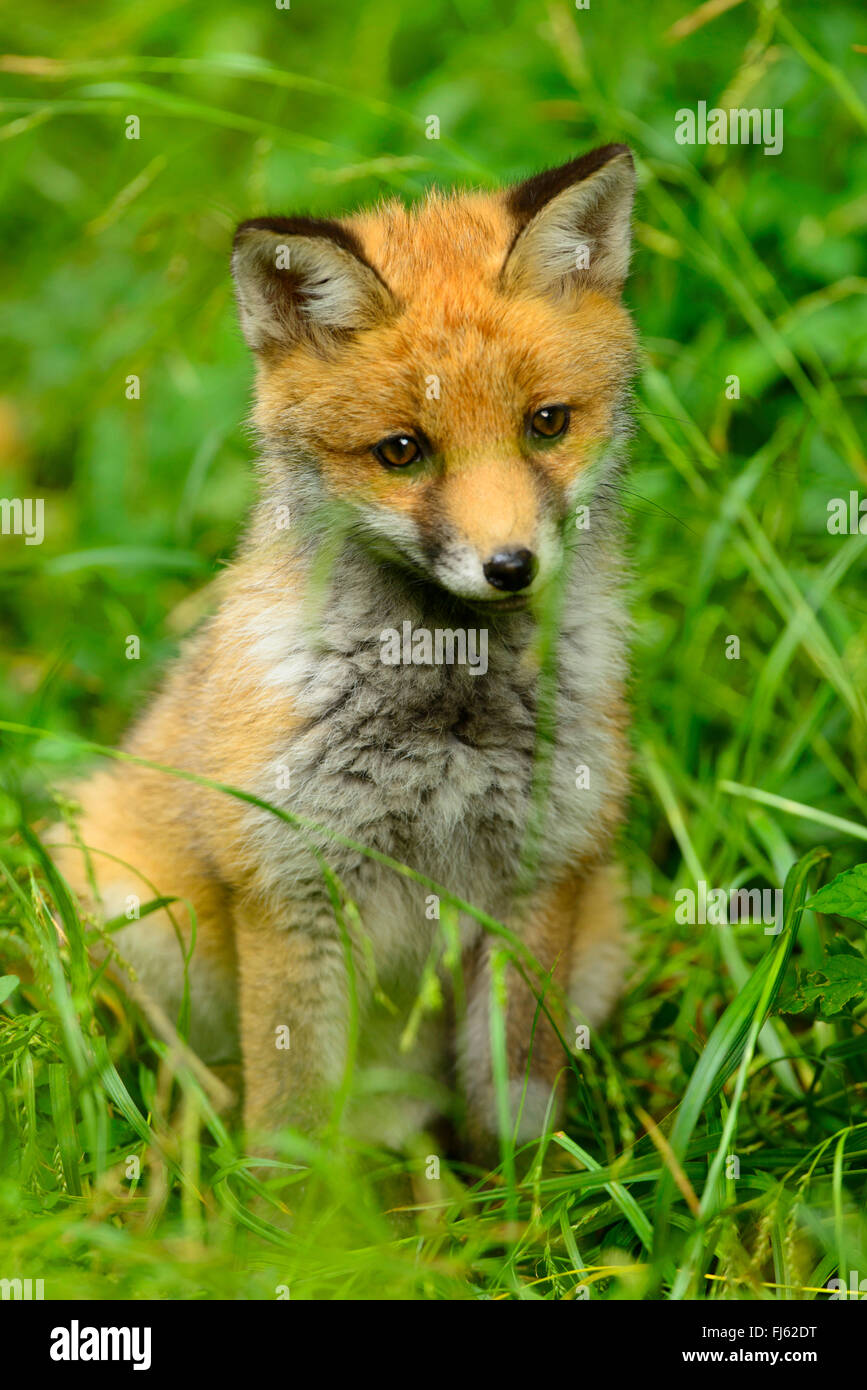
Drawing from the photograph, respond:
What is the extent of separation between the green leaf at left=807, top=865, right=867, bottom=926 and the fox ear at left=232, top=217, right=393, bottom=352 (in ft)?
5.93

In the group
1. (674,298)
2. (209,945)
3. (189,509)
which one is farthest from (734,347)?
(209,945)

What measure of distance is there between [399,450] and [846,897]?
154 cm

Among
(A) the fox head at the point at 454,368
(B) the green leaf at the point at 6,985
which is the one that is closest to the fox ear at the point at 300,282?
(A) the fox head at the point at 454,368

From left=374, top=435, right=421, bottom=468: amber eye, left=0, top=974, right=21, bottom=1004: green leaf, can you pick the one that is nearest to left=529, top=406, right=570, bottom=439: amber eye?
left=374, top=435, right=421, bottom=468: amber eye

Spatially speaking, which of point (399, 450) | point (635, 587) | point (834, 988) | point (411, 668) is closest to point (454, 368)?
point (399, 450)

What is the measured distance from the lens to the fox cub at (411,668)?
3252 millimetres

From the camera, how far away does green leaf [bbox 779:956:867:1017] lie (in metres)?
3.28

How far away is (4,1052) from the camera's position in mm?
3422

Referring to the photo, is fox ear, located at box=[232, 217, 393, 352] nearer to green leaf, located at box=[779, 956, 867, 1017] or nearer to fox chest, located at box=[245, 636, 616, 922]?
fox chest, located at box=[245, 636, 616, 922]

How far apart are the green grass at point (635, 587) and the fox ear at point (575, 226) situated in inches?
19.7

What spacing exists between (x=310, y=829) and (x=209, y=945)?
0.73 metres

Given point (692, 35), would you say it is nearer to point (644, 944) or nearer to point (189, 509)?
point (189, 509)

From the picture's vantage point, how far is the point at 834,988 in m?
3.29

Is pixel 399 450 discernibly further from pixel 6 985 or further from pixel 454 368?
pixel 6 985
